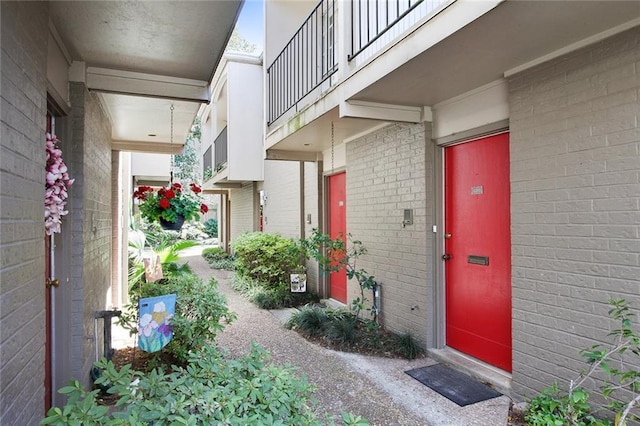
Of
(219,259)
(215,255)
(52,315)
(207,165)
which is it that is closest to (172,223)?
(52,315)

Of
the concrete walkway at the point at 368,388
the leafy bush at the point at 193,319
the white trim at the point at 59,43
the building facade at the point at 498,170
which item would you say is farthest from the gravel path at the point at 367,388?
the white trim at the point at 59,43

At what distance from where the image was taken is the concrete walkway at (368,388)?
3223 mm

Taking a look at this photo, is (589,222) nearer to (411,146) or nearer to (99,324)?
(411,146)

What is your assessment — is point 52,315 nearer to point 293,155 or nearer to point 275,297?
point 275,297

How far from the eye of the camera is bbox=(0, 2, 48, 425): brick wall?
58.6 inches

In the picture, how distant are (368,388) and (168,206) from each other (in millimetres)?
2780

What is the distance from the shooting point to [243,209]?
540 inches

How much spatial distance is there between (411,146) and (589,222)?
2.31m

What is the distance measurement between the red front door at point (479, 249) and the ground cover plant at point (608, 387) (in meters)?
0.91

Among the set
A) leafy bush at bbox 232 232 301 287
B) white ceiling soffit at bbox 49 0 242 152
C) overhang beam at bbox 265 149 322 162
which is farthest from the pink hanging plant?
leafy bush at bbox 232 232 301 287

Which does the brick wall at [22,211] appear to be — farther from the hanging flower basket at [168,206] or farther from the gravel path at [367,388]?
the hanging flower basket at [168,206]

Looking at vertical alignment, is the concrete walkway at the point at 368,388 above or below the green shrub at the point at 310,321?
below

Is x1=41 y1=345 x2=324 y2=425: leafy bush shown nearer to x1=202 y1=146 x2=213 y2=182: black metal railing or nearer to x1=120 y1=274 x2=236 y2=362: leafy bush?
x1=120 y1=274 x2=236 y2=362: leafy bush

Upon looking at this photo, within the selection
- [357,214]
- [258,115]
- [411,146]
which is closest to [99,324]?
[357,214]
